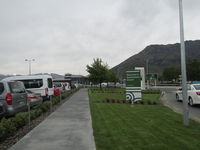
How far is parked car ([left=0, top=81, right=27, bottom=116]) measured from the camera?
7950 millimetres

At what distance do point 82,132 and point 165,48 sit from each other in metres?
194

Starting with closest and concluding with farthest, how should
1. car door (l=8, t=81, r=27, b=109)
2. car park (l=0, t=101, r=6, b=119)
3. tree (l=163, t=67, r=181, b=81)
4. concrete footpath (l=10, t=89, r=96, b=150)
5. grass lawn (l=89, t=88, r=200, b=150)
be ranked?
grass lawn (l=89, t=88, r=200, b=150)
concrete footpath (l=10, t=89, r=96, b=150)
car park (l=0, t=101, r=6, b=119)
car door (l=8, t=81, r=27, b=109)
tree (l=163, t=67, r=181, b=81)

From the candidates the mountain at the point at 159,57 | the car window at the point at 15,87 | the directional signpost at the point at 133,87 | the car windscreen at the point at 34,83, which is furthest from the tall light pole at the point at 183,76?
the mountain at the point at 159,57

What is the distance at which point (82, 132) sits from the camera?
6.95 metres

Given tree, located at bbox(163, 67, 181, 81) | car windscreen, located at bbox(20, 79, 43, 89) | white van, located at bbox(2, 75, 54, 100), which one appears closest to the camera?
white van, located at bbox(2, 75, 54, 100)

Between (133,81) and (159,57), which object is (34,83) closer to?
(133,81)

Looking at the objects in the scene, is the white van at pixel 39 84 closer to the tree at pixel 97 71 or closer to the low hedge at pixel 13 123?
the low hedge at pixel 13 123

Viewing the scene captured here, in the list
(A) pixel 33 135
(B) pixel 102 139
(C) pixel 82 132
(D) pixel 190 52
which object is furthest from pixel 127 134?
(D) pixel 190 52

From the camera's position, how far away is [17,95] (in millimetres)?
8883

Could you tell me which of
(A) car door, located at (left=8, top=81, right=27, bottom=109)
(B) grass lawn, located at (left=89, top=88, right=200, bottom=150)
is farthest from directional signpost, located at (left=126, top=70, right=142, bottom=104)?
(A) car door, located at (left=8, top=81, right=27, bottom=109)

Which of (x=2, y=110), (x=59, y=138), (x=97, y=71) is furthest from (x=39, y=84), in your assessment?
(x=97, y=71)

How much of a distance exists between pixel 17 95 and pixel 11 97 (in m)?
0.63

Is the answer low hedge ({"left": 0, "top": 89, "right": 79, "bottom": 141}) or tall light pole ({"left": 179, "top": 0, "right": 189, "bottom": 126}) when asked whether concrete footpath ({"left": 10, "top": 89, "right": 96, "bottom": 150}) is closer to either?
low hedge ({"left": 0, "top": 89, "right": 79, "bottom": 141})

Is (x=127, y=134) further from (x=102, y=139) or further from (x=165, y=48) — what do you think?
(x=165, y=48)
